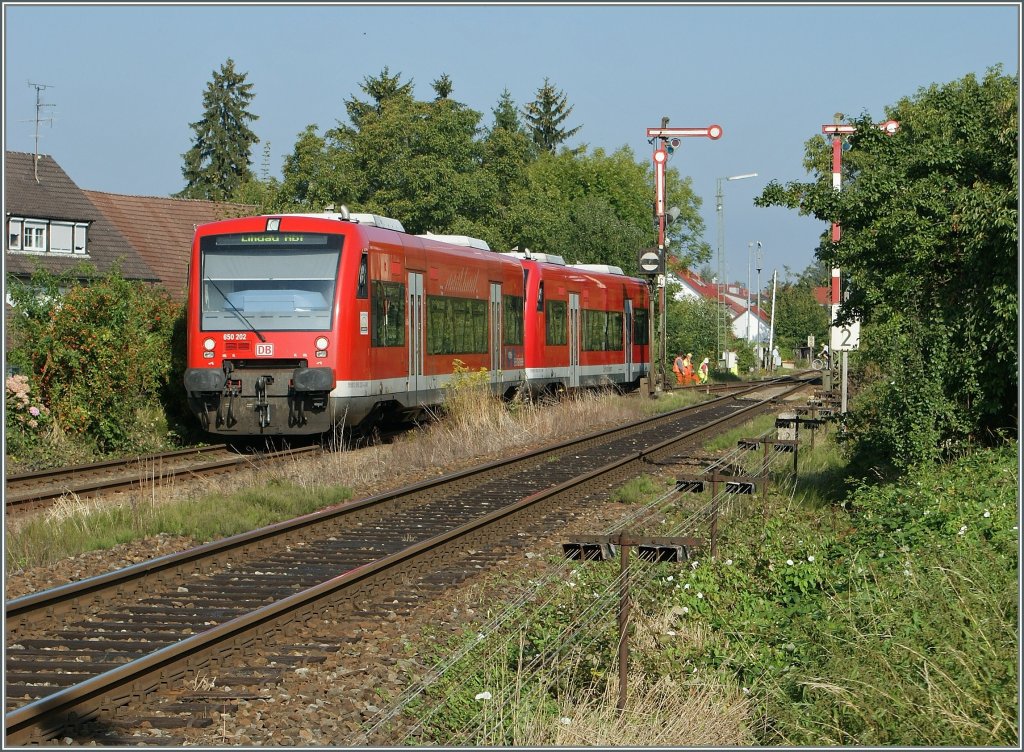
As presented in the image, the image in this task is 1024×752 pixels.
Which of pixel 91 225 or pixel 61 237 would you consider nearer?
pixel 61 237

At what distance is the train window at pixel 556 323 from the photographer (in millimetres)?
27359

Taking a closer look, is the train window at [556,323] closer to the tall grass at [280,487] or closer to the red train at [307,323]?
the tall grass at [280,487]

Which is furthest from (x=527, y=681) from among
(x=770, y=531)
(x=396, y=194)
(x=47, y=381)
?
(x=396, y=194)

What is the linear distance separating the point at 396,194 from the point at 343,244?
23938mm

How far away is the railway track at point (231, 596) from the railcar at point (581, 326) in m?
11.7

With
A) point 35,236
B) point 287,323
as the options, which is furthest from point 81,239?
point 287,323

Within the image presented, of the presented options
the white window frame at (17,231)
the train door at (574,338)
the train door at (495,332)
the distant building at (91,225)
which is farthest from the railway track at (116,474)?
the white window frame at (17,231)

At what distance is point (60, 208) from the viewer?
45406 millimetres

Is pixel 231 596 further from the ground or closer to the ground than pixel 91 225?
closer to the ground

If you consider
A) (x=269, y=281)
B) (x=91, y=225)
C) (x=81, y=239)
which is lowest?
(x=269, y=281)

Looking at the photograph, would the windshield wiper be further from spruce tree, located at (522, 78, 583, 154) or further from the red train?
spruce tree, located at (522, 78, 583, 154)

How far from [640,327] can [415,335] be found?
16.4 m

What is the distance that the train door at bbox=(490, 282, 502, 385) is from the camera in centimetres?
2411

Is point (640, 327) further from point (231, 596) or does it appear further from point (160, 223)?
point (231, 596)
